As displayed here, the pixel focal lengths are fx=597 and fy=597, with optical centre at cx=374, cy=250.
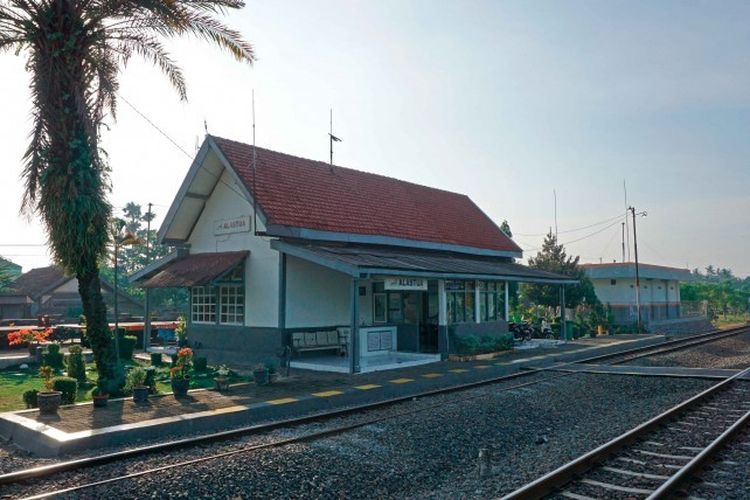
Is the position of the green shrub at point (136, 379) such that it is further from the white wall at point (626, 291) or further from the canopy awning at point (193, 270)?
the white wall at point (626, 291)

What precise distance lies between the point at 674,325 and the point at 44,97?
151ft

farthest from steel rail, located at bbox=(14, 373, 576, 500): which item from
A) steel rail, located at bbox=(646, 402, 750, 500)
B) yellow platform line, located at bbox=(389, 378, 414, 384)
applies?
steel rail, located at bbox=(646, 402, 750, 500)

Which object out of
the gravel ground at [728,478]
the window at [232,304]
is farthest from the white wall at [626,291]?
the gravel ground at [728,478]

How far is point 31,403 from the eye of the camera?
11.6 m

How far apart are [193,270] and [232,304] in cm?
172

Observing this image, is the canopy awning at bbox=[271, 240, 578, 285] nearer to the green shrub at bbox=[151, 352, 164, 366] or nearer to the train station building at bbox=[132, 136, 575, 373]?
the train station building at bbox=[132, 136, 575, 373]

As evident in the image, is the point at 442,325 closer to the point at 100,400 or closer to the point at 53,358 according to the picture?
the point at 100,400

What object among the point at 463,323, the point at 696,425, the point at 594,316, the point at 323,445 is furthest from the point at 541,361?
the point at 594,316

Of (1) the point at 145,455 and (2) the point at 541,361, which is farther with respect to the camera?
(2) the point at 541,361

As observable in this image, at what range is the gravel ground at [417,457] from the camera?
701 cm

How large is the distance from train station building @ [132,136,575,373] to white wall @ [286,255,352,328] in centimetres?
4

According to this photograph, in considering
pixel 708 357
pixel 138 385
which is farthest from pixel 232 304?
pixel 708 357

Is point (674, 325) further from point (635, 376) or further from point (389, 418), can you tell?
point (389, 418)

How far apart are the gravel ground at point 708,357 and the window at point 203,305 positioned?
14.3 m
